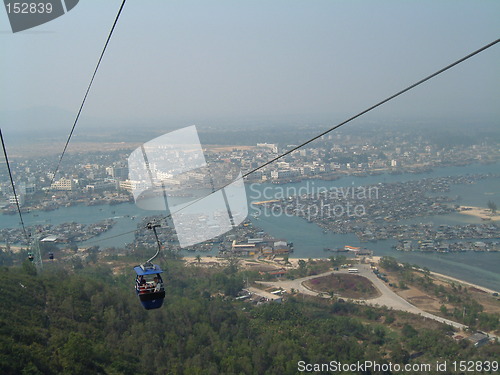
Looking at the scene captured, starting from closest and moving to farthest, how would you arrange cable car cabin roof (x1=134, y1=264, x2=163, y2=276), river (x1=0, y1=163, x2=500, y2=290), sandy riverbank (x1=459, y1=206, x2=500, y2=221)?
cable car cabin roof (x1=134, y1=264, x2=163, y2=276)
river (x1=0, y1=163, x2=500, y2=290)
sandy riverbank (x1=459, y1=206, x2=500, y2=221)

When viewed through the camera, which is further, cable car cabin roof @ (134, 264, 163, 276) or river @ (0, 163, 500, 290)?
river @ (0, 163, 500, 290)

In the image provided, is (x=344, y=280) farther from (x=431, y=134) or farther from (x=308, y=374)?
(x=431, y=134)

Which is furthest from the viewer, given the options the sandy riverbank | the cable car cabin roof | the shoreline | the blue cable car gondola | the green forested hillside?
the sandy riverbank

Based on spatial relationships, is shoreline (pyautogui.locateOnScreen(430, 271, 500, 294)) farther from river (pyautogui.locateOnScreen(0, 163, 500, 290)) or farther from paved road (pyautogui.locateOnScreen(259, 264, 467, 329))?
paved road (pyautogui.locateOnScreen(259, 264, 467, 329))

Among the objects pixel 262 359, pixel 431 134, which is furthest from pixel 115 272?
pixel 431 134

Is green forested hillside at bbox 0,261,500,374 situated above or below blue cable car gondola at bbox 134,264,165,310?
below

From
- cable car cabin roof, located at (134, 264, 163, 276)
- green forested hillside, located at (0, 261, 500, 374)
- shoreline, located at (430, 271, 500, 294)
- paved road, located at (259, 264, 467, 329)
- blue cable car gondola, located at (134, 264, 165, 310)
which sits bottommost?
shoreline, located at (430, 271, 500, 294)

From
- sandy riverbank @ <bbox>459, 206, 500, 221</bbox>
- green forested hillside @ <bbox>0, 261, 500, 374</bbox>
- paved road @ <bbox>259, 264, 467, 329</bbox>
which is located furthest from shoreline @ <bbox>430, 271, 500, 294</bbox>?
sandy riverbank @ <bbox>459, 206, 500, 221</bbox>

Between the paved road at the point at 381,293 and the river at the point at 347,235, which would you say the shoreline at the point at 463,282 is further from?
the paved road at the point at 381,293
